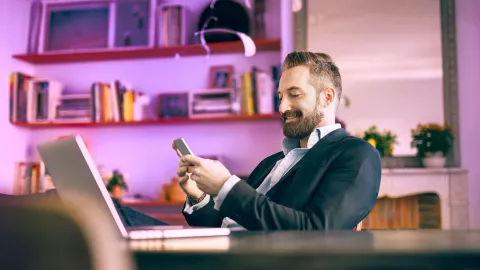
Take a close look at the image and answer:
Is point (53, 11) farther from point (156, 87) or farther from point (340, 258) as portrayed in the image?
point (340, 258)

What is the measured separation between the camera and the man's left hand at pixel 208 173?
1.10 metres

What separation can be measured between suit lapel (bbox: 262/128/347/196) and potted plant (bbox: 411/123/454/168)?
6.41 ft

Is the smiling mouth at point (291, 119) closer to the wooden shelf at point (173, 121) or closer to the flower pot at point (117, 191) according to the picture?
the wooden shelf at point (173, 121)

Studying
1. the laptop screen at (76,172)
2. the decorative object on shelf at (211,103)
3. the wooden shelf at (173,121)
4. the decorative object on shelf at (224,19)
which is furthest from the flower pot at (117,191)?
the laptop screen at (76,172)

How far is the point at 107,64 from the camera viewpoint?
3.85m

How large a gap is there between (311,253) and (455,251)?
0.15 metres

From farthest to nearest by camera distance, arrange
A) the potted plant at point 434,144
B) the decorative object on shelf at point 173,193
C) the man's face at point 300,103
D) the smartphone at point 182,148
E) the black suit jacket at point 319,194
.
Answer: the decorative object on shelf at point 173,193, the potted plant at point 434,144, the man's face at point 300,103, the smartphone at point 182,148, the black suit jacket at point 319,194

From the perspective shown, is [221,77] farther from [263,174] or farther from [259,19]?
[263,174]

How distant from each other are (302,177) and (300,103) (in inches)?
15.7

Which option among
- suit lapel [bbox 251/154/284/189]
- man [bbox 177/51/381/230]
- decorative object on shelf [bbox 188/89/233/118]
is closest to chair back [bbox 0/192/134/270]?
man [bbox 177/51/381/230]

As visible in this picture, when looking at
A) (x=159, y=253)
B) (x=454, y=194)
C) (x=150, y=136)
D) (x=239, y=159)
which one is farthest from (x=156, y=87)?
(x=159, y=253)

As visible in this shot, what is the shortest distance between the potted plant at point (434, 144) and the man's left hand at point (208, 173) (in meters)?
2.48

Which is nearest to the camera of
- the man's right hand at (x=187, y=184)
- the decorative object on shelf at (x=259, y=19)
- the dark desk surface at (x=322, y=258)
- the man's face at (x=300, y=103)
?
the dark desk surface at (x=322, y=258)

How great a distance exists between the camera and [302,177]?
135 centimetres
